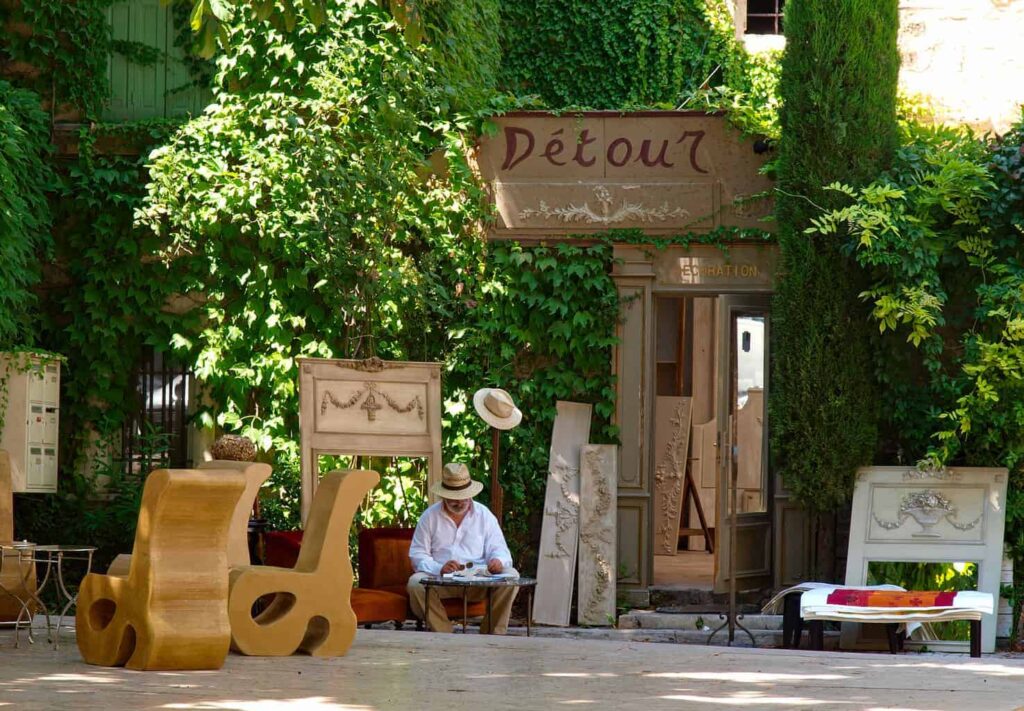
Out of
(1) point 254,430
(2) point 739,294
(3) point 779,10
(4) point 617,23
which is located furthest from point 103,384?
(3) point 779,10

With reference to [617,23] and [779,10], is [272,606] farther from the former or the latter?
[779,10]

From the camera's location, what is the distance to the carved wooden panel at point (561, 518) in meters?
10.2

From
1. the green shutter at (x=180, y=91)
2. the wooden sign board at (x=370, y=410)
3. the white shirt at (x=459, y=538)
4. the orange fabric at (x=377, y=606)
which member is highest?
the green shutter at (x=180, y=91)

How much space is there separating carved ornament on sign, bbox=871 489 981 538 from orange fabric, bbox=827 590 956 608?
0.81 meters

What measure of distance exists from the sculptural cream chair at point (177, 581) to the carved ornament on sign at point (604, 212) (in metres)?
4.89

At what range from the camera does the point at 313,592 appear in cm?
695

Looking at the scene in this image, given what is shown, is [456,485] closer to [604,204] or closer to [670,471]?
[604,204]

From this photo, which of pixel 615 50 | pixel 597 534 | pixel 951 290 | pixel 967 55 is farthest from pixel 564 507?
pixel 967 55

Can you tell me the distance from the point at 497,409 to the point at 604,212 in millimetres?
1882

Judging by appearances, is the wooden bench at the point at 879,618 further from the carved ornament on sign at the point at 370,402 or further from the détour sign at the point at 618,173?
the détour sign at the point at 618,173

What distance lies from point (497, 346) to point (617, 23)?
4.02m

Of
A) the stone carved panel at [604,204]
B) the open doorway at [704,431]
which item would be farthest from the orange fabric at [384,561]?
the stone carved panel at [604,204]

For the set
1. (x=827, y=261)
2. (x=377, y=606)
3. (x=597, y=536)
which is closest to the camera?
(x=377, y=606)

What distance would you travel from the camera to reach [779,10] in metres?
14.1
